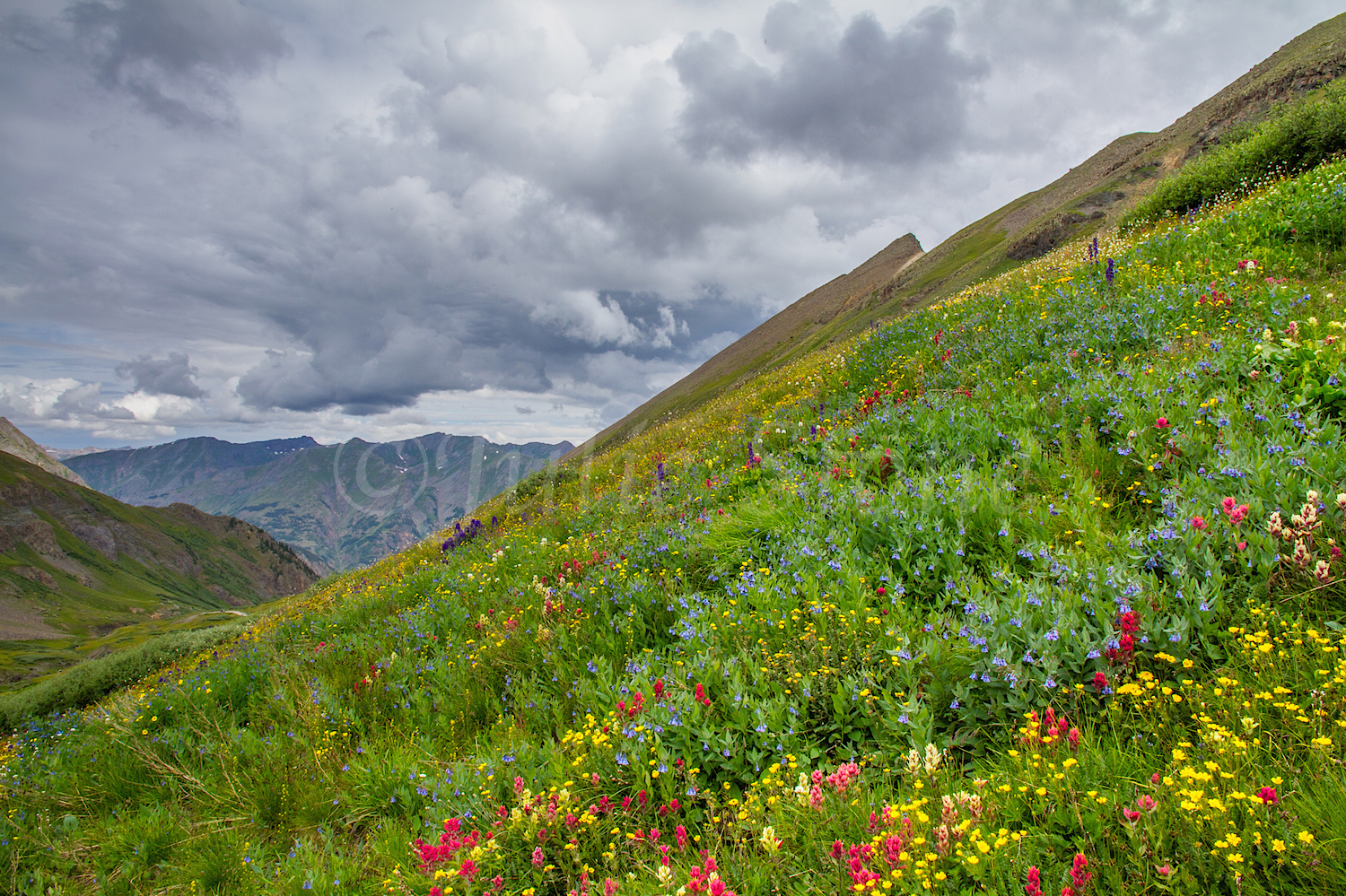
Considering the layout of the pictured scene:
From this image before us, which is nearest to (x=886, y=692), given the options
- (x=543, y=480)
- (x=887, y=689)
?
(x=887, y=689)

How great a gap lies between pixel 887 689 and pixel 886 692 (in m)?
0.02

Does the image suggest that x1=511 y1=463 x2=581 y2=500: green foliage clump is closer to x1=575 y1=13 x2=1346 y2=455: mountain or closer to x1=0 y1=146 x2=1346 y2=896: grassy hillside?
x1=0 y1=146 x2=1346 y2=896: grassy hillside

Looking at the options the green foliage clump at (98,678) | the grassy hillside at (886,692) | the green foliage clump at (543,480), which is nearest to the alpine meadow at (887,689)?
the grassy hillside at (886,692)

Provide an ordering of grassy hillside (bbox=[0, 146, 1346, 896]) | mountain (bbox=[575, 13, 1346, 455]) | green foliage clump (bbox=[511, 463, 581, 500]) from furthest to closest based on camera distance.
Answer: mountain (bbox=[575, 13, 1346, 455]) < green foliage clump (bbox=[511, 463, 581, 500]) < grassy hillside (bbox=[0, 146, 1346, 896])

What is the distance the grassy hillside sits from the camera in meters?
2.44

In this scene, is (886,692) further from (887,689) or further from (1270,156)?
(1270,156)

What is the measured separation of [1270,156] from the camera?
16.6m

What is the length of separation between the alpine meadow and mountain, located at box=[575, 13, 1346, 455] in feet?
82.4

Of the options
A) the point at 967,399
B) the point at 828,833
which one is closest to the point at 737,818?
the point at 828,833

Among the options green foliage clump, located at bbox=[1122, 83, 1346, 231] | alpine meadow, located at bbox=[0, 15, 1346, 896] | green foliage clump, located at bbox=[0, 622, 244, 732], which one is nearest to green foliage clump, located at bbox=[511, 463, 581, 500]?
alpine meadow, located at bbox=[0, 15, 1346, 896]

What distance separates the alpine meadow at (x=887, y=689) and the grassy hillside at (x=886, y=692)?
28 mm

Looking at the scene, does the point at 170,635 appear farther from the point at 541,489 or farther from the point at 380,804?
the point at 380,804

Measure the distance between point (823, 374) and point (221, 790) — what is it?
38.1 feet

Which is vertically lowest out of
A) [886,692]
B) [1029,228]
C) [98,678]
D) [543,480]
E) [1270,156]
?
[886,692]
